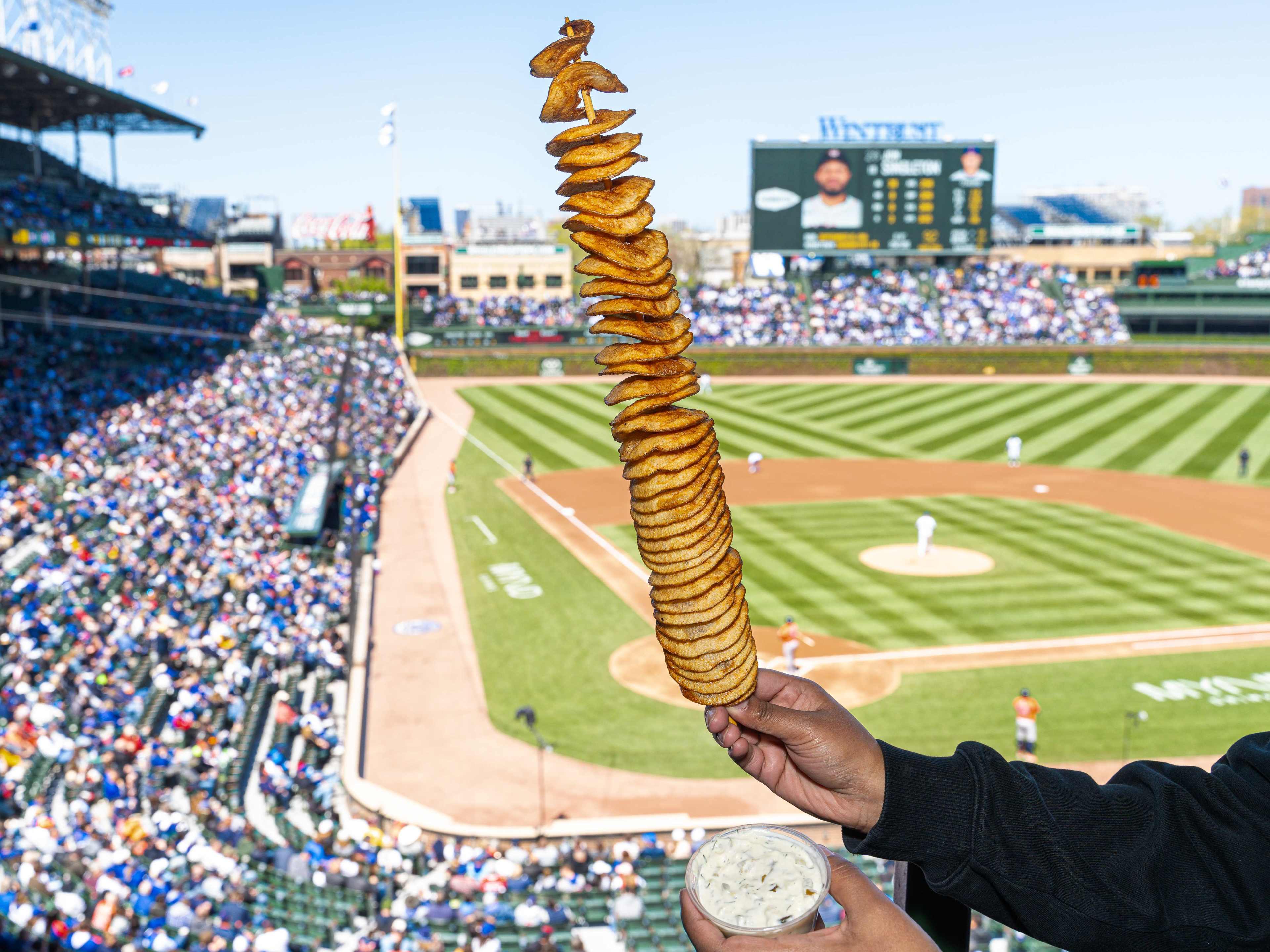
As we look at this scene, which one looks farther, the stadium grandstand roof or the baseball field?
the stadium grandstand roof

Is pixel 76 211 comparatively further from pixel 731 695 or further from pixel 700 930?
pixel 700 930

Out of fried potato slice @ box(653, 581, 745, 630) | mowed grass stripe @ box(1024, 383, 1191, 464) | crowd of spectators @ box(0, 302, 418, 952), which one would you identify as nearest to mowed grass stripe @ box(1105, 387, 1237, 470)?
mowed grass stripe @ box(1024, 383, 1191, 464)

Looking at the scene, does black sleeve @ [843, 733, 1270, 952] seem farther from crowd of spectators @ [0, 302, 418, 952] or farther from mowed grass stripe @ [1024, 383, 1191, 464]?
mowed grass stripe @ [1024, 383, 1191, 464]

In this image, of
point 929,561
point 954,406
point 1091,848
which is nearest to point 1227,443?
point 954,406

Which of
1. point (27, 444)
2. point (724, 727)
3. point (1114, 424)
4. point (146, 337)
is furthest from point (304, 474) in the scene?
point (1114, 424)

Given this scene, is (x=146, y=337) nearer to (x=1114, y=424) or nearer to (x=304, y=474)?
(x=304, y=474)

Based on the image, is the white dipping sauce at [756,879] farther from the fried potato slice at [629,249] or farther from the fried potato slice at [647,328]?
the fried potato slice at [629,249]
